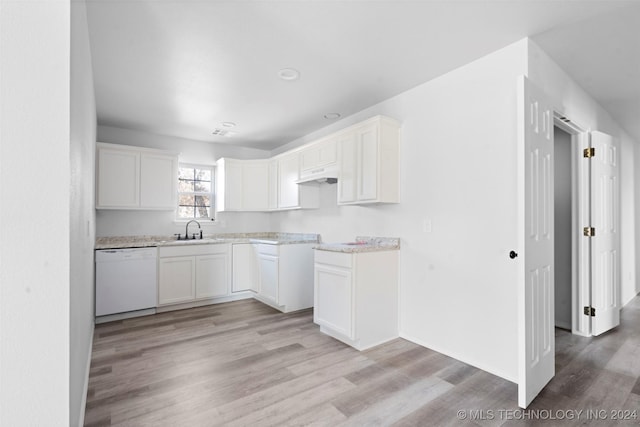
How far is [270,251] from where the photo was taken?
14.4 ft

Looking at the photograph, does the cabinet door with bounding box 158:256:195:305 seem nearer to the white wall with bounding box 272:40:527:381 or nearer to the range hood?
the range hood

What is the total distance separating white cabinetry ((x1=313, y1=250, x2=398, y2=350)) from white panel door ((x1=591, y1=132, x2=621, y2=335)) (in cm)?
204

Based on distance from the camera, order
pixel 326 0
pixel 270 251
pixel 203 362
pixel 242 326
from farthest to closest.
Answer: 1. pixel 270 251
2. pixel 242 326
3. pixel 203 362
4. pixel 326 0

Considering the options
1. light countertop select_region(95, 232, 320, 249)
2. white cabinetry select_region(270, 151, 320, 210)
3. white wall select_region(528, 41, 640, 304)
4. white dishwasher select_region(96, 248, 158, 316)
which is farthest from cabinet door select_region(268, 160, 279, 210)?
white wall select_region(528, 41, 640, 304)

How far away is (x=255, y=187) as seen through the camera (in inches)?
209

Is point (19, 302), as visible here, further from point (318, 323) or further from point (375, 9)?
point (318, 323)

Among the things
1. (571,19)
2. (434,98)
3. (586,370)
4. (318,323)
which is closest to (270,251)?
(318,323)

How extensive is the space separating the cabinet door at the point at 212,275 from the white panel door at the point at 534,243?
382 cm

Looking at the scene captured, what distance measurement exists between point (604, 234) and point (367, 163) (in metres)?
2.62

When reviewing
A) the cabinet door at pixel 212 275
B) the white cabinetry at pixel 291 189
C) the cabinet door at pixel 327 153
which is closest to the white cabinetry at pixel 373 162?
the cabinet door at pixel 327 153

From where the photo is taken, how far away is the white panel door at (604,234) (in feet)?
Result: 10.6

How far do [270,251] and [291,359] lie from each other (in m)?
1.85

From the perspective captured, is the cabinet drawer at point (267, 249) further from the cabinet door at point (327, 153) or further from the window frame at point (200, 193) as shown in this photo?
the cabinet door at point (327, 153)

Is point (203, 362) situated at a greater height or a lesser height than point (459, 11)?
lesser
